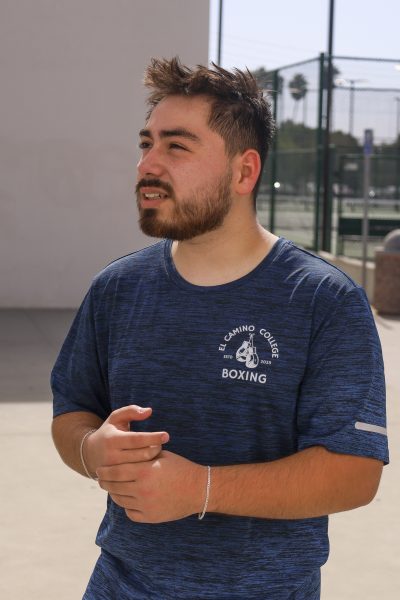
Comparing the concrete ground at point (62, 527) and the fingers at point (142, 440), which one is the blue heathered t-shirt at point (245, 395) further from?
the concrete ground at point (62, 527)

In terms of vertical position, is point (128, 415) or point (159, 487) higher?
point (128, 415)

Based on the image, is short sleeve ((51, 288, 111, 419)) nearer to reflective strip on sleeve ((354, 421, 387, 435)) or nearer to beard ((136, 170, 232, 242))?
beard ((136, 170, 232, 242))

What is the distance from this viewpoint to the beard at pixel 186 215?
89.1 inches

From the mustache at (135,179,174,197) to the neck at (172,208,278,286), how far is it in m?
0.12

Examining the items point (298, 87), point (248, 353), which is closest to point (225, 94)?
point (248, 353)

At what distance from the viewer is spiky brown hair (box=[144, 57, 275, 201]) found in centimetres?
229

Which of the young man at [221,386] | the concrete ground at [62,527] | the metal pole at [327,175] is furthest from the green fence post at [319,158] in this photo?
the young man at [221,386]

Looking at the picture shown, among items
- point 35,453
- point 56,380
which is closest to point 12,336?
point 35,453

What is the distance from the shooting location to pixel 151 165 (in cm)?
228

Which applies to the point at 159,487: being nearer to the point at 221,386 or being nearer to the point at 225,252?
the point at 221,386

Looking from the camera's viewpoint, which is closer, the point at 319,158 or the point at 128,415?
the point at 128,415

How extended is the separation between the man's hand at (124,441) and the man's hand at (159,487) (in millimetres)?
15

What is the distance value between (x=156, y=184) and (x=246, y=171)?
19 cm

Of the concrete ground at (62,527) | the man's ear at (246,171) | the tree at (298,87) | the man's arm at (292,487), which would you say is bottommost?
the concrete ground at (62,527)
